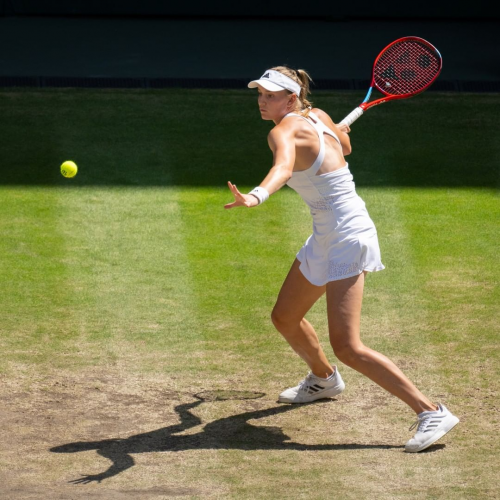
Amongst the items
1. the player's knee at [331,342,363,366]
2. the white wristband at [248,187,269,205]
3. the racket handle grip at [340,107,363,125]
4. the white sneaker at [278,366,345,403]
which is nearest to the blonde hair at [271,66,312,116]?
the racket handle grip at [340,107,363,125]

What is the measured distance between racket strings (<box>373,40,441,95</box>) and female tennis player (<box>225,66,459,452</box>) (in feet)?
5.26

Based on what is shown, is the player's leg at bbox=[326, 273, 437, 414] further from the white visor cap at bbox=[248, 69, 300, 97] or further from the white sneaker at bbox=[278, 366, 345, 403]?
the white visor cap at bbox=[248, 69, 300, 97]

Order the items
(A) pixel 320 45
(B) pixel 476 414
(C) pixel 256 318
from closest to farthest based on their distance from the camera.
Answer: (B) pixel 476 414
(C) pixel 256 318
(A) pixel 320 45

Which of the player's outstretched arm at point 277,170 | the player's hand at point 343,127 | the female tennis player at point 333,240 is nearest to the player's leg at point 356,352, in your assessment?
the female tennis player at point 333,240

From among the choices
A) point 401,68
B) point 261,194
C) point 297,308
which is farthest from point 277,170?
point 401,68

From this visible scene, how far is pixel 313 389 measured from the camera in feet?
18.9

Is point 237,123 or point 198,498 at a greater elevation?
point 237,123

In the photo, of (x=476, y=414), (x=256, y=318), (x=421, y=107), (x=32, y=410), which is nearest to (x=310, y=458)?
(x=476, y=414)

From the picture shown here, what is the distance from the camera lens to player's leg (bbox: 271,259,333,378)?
17.9 ft

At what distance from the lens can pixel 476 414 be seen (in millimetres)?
5559

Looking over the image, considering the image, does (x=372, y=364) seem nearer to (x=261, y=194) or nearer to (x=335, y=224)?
(x=335, y=224)

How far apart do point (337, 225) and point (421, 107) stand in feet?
21.5

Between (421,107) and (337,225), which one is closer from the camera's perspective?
(337,225)

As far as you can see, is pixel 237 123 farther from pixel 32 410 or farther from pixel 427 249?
pixel 32 410
